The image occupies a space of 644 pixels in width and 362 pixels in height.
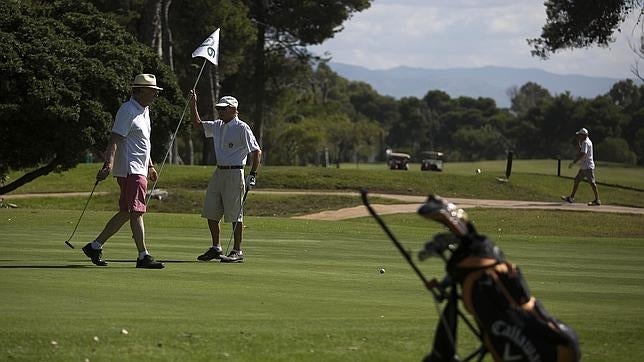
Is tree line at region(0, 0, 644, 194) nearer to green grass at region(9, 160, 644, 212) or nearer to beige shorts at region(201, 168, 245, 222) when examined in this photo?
green grass at region(9, 160, 644, 212)

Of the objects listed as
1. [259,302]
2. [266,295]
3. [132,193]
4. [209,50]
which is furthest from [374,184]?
[259,302]

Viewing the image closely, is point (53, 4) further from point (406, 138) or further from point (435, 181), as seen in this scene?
point (406, 138)

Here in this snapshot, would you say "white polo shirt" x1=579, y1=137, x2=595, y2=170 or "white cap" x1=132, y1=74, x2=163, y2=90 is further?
"white polo shirt" x1=579, y1=137, x2=595, y2=170

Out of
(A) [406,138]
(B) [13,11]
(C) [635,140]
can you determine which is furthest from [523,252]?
(A) [406,138]

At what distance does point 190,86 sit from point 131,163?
49168mm

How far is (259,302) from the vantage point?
10.9 metres

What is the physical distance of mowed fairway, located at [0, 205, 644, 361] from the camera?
8797 mm

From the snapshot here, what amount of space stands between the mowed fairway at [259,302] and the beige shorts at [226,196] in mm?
691

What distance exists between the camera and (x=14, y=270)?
12742mm

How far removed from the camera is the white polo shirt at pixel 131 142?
13.8 metres

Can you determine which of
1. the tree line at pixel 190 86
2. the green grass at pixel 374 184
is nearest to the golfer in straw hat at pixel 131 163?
the tree line at pixel 190 86

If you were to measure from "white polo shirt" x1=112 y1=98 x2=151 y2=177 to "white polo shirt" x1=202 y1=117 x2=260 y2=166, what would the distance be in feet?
6.19

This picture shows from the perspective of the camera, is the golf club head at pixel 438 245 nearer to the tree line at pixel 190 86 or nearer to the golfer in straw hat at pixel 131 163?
the golfer in straw hat at pixel 131 163

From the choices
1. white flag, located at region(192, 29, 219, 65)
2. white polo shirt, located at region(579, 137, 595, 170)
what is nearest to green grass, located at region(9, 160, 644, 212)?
white polo shirt, located at region(579, 137, 595, 170)
